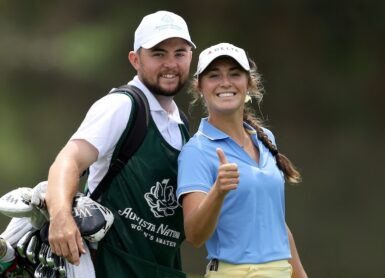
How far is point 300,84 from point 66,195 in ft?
19.0

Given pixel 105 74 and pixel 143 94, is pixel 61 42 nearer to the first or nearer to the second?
pixel 105 74

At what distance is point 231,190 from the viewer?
299 cm

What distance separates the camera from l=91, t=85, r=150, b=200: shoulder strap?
10.4 ft

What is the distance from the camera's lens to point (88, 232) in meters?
3.03

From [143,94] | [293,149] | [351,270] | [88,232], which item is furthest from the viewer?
[293,149]

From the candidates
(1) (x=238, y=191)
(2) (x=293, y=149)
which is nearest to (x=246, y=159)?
(1) (x=238, y=191)

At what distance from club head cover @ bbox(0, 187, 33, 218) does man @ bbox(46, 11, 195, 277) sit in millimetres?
157

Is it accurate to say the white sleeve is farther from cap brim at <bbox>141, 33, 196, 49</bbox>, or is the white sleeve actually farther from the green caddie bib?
cap brim at <bbox>141, 33, 196, 49</bbox>

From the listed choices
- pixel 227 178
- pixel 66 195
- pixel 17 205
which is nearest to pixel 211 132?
pixel 227 178

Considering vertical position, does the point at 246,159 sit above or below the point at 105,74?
below

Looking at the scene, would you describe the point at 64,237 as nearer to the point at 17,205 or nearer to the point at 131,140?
the point at 17,205

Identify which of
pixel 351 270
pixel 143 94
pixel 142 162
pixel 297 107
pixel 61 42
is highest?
pixel 61 42

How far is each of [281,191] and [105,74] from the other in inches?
220

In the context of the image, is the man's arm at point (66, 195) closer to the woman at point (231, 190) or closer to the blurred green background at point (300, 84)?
the woman at point (231, 190)
